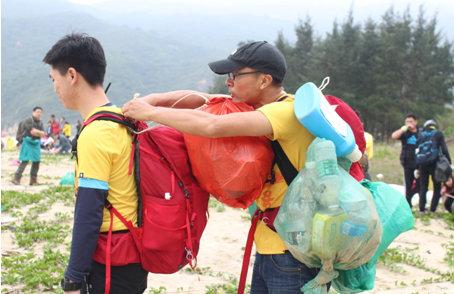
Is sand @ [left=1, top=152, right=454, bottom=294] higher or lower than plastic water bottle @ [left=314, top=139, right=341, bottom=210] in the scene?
lower

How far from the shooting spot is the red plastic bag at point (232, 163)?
224 centimetres

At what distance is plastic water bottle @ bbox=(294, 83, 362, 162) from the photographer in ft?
7.18

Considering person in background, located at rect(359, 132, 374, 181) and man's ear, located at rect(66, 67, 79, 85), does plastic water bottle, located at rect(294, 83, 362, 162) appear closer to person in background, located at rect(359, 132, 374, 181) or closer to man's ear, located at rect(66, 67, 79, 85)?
man's ear, located at rect(66, 67, 79, 85)

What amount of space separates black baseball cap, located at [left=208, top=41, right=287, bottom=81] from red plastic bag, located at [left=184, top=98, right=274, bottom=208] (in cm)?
20

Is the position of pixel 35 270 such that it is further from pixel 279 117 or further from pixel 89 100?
pixel 279 117

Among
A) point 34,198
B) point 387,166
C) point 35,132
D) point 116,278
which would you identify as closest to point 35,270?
point 116,278

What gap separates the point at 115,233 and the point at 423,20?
39.6 m

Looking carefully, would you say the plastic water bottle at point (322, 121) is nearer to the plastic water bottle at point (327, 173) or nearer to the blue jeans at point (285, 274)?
the plastic water bottle at point (327, 173)

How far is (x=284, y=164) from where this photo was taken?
239 centimetres

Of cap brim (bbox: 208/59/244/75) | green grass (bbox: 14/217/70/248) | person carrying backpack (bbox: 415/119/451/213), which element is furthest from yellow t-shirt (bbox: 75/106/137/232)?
person carrying backpack (bbox: 415/119/451/213)

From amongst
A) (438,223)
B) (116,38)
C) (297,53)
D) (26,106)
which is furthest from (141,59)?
(438,223)

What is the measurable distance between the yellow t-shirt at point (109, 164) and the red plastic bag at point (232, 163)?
300 mm

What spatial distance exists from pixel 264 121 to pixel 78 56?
922 millimetres

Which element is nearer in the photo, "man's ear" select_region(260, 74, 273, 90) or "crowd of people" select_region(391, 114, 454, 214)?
"man's ear" select_region(260, 74, 273, 90)
